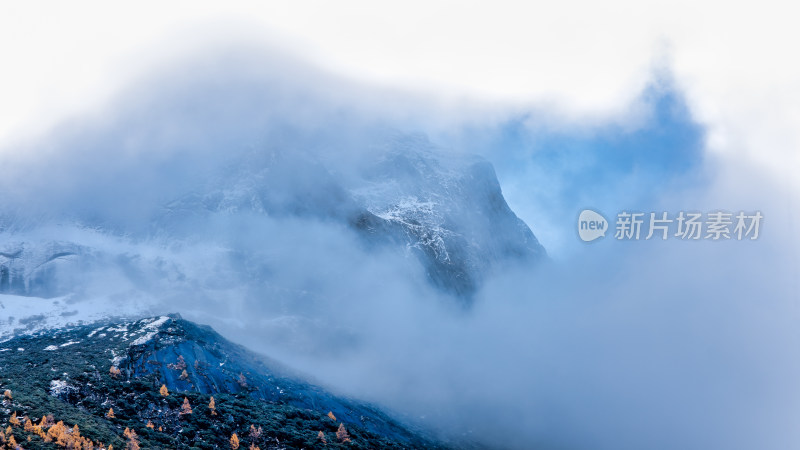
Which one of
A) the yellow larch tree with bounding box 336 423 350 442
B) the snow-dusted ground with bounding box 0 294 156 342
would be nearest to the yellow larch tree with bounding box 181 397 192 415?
the yellow larch tree with bounding box 336 423 350 442

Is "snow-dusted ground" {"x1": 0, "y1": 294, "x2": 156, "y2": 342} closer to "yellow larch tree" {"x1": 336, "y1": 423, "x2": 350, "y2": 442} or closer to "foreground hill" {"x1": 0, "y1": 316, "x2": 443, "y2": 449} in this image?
"foreground hill" {"x1": 0, "y1": 316, "x2": 443, "y2": 449}

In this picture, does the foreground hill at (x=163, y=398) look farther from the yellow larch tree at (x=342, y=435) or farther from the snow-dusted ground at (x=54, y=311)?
the snow-dusted ground at (x=54, y=311)

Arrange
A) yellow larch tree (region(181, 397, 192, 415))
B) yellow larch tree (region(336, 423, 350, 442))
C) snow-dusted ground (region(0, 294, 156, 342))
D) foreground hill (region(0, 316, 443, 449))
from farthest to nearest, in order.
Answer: snow-dusted ground (region(0, 294, 156, 342))
yellow larch tree (region(336, 423, 350, 442))
yellow larch tree (region(181, 397, 192, 415))
foreground hill (region(0, 316, 443, 449))

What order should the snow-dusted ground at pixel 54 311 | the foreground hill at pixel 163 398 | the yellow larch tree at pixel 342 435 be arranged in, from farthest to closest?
the snow-dusted ground at pixel 54 311 < the yellow larch tree at pixel 342 435 < the foreground hill at pixel 163 398

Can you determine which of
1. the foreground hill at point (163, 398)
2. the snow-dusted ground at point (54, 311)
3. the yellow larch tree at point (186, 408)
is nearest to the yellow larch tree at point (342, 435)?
the foreground hill at point (163, 398)

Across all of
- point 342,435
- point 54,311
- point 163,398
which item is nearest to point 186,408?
point 163,398

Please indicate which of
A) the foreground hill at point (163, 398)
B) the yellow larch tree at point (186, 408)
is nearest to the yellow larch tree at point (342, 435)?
the foreground hill at point (163, 398)

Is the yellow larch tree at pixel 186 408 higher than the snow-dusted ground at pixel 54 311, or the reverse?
the snow-dusted ground at pixel 54 311

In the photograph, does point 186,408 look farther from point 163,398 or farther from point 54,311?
point 54,311

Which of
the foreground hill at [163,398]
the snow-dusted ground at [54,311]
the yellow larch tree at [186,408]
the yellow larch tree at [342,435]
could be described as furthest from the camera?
the snow-dusted ground at [54,311]

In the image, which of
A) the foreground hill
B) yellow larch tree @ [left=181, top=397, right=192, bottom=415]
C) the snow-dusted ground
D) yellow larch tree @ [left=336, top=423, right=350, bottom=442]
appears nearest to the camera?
the foreground hill

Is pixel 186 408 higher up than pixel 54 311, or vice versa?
pixel 54 311

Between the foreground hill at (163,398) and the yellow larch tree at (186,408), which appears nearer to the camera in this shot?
the foreground hill at (163,398)

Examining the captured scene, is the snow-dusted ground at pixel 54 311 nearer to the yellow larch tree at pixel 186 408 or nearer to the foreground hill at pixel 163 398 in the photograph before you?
the foreground hill at pixel 163 398
